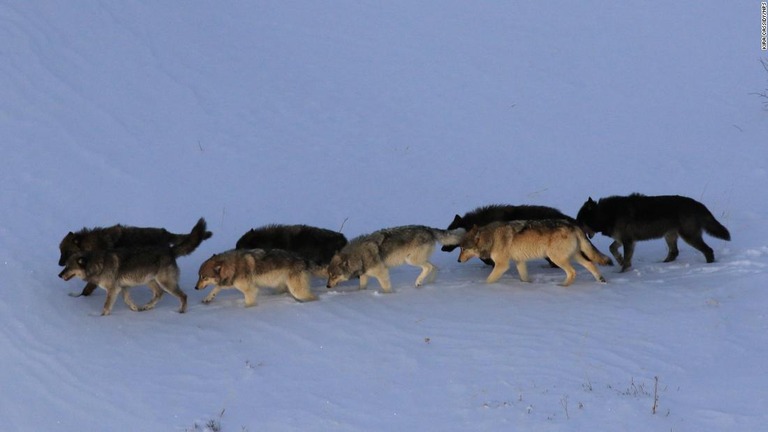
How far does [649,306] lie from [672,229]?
2.44 m

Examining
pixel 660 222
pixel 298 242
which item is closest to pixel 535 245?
pixel 660 222

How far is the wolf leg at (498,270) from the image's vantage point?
46.3 ft

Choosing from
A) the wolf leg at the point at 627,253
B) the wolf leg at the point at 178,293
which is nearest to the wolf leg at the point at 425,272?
the wolf leg at the point at 627,253

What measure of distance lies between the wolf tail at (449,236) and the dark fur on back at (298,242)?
1.50 meters

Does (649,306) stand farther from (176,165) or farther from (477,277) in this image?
(176,165)

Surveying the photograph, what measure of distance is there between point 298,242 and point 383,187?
15.5 ft

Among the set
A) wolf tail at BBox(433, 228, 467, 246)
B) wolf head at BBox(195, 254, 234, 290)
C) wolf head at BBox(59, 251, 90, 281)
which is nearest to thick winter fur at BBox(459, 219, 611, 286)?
wolf tail at BBox(433, 228, 467, 246)

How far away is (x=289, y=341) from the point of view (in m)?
12.0

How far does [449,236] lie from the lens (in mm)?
14539

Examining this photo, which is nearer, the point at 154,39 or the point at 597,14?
the point at 154,39

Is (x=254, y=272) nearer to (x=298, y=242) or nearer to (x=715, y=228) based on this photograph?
(x=298, y=242)

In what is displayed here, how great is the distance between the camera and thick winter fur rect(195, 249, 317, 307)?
13.1 metres

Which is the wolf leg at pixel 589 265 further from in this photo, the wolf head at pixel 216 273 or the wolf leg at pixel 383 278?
the wolf head at pixel 216 273

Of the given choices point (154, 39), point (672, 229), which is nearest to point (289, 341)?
point (672, 229)
